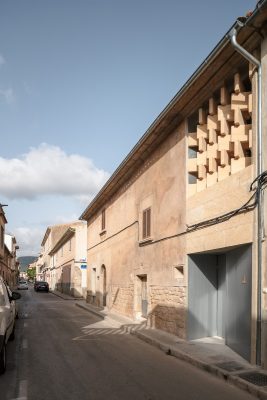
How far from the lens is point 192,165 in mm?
12891

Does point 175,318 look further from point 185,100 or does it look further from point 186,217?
point 185,100

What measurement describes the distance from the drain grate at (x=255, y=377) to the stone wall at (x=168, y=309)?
14.6 feet

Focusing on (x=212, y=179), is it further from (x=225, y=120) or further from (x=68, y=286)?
(x=68, y=286)

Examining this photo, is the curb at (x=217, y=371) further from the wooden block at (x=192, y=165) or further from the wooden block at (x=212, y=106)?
the wooden block at (x=212, y=106)

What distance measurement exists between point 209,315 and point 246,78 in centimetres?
608

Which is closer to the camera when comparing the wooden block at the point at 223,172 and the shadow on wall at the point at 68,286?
the wooden block at the point at 223,172

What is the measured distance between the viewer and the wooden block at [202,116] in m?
12.2

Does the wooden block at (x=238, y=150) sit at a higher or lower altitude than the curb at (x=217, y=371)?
higher

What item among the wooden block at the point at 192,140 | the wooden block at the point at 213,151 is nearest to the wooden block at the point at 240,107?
the wooden block at the point at 213,151

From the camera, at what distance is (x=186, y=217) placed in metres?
12.9

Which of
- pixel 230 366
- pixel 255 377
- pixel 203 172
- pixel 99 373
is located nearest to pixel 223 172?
pixel 203 172

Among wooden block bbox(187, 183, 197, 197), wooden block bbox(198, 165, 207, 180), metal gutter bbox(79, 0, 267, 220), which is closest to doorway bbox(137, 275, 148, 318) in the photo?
metal gutter bbox(79, 0, 267, 220)

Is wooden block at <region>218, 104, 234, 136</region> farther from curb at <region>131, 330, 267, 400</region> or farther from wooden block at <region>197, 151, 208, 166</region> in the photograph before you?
curb at <region>131, 330, 267, 400</region>

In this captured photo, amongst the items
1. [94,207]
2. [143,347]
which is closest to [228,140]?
[143,347]
